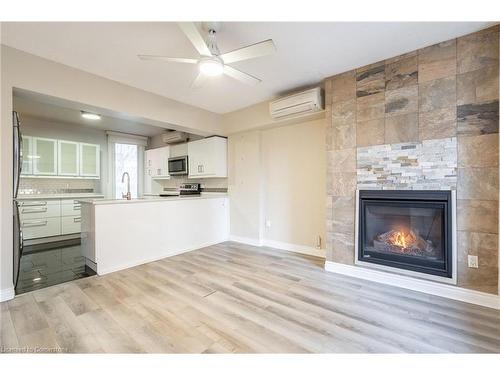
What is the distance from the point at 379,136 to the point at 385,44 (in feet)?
3.02

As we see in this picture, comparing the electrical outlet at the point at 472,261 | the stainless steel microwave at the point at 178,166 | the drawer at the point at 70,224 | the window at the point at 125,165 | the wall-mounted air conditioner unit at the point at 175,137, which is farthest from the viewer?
the window at the point at 125,165

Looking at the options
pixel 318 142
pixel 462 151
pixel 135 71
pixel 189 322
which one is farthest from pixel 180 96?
pixel 462 151

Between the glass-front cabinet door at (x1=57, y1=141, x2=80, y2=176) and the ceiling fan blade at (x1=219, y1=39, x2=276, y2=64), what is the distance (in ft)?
15.1

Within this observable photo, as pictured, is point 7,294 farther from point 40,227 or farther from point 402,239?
point 402,239

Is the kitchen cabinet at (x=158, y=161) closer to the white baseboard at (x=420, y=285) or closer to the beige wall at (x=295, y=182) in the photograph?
the beige wall at (x=295, y=182)

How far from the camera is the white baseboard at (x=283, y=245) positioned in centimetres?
361

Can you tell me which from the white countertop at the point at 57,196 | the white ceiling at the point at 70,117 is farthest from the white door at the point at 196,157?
the white countertop at the point at 57,196

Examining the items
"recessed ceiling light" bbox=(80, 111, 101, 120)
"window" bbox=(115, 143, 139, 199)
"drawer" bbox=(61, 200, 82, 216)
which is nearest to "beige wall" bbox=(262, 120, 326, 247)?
"recessed ceiling light" bbox=(80, 111, 101, 120)

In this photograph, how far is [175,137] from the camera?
5238 millimetres

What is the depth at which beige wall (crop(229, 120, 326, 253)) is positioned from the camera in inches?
143

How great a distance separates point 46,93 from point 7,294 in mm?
2059

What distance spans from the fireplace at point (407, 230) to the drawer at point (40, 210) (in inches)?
215

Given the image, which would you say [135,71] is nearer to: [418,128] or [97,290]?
Result: [97,290]

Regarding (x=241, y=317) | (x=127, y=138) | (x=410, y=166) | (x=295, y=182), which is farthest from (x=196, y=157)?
(x=410, y=166)
